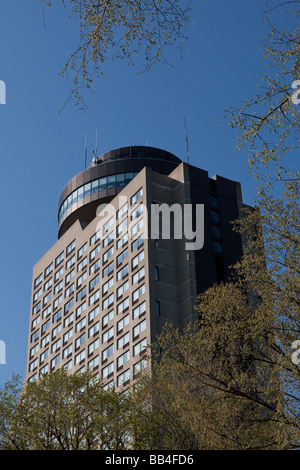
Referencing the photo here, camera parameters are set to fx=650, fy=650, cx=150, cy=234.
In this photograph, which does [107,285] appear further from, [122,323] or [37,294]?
[37,294]

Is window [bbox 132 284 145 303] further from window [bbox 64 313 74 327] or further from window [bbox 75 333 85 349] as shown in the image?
window [bbox 64 313 74 327]

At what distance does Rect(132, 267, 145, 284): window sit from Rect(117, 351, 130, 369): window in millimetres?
8350

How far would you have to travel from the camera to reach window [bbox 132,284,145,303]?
73.7 m

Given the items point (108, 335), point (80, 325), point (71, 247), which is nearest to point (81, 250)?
point (71, 247)

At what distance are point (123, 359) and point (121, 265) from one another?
40.0ft

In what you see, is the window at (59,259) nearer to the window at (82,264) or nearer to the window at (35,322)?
the window at (82,264)

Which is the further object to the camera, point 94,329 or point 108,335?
point 94,329

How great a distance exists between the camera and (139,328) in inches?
2825

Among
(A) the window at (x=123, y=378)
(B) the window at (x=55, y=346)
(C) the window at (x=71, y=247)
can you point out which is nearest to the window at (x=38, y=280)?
(C) the window at (x=71, y=247)

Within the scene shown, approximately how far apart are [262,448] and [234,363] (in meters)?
3.78

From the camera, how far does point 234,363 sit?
28.3 meters
